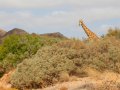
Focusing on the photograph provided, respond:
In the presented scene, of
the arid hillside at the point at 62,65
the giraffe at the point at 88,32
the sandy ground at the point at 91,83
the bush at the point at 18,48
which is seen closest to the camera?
the sandy ground at the point at 91,83

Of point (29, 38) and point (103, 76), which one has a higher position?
point (29, 38)

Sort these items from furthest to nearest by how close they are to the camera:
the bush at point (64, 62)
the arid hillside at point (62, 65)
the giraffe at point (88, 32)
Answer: the giraffe at point (88, 32), the bush at point (64, 62), the arid hillside at point (62, 65)

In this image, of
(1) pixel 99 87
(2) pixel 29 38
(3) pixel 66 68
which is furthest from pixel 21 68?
(1) pixel 99 87

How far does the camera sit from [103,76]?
72.5ft

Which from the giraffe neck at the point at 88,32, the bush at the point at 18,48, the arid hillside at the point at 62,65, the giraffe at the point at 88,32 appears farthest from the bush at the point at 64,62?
the giraffe neck at the point at 88,32

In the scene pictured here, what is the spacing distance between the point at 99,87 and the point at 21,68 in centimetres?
748

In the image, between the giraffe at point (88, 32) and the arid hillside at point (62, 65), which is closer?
the arid hillside at point (62, 65)

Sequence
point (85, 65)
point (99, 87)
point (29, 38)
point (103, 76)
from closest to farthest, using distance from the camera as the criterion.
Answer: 1. point (99, 87)
2. point (103, 76)
3. point (85, 65)
4. point (29, 38)

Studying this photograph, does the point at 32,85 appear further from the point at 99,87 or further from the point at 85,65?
the point at 99,87

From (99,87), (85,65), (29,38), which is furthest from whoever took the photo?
(29,38)

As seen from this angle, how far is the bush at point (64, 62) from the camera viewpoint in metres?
22.7

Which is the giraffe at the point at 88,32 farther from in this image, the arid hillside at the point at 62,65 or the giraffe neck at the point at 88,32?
the arid hillside at the point at 62,65

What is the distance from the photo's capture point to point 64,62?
77.3ft

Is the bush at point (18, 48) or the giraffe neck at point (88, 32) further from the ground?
the giraffe neck at point (88, 32)
